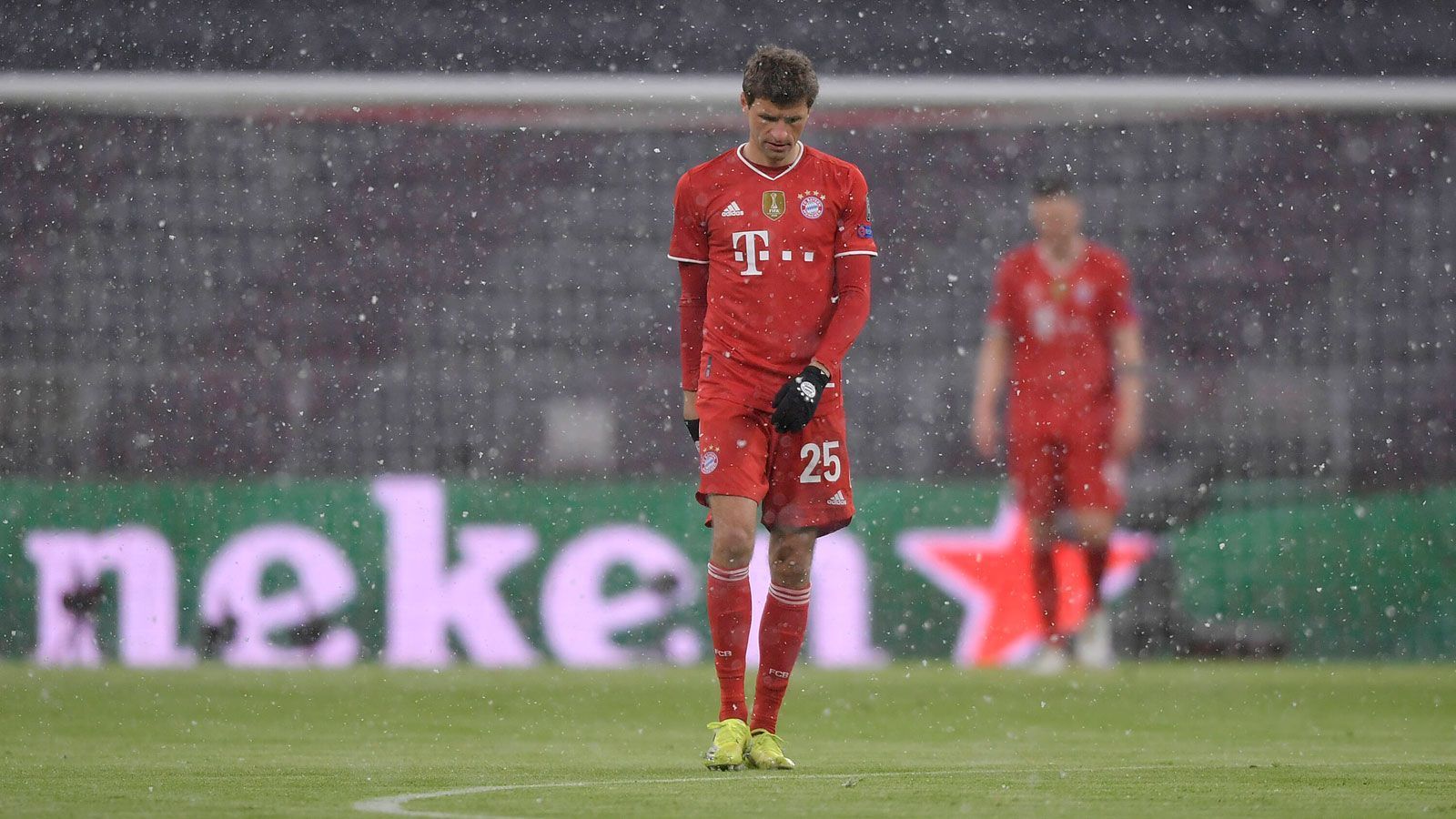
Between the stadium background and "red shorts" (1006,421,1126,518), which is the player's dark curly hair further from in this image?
the stadium background

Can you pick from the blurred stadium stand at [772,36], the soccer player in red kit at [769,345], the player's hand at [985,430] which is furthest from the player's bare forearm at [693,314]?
the blurred stadium stand at [772,36]

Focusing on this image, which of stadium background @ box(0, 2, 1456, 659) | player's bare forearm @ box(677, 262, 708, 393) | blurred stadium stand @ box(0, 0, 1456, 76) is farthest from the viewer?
blurred stadium stand @ box(0, 0, 1456, 76)

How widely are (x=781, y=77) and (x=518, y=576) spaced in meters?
4.44

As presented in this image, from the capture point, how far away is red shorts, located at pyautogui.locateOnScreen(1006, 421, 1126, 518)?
9211mm

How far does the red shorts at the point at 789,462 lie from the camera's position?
5.42 meters

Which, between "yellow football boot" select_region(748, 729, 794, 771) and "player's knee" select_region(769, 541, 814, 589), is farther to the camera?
"player's knee" select_region(769, 541, 814, 589)

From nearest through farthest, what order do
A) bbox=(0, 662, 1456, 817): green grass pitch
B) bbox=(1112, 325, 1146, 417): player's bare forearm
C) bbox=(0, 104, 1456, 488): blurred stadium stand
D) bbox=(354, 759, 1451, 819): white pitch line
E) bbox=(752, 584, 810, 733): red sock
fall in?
bbox=(354, 759, 1451, 819): white pitch line, bbox=(0, 662, 1456, 817): green grass pitch, bbox=(752, 584, 810, 733): red sock, bbox=(1112, 325, 1146, 417): player's bare forearm, bbox=(0, 104, 1456, 488): blurred stadium stand

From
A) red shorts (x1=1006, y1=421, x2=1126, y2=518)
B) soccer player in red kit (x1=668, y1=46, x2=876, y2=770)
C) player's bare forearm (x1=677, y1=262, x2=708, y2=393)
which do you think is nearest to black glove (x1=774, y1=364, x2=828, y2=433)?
soccer player in red kit (x1=668, y1=46, x2=876, y2=770)

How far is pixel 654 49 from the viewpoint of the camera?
10773 mm

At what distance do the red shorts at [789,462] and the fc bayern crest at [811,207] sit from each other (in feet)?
1.55

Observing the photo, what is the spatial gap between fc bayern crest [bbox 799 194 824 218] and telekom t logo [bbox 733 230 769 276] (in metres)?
0.11

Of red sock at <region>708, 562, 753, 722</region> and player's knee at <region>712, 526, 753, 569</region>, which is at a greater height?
player's knee at <region>712, 526, 753, 569</region>

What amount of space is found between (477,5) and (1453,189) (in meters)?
4.85

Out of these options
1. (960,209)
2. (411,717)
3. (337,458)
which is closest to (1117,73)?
(960,209)
